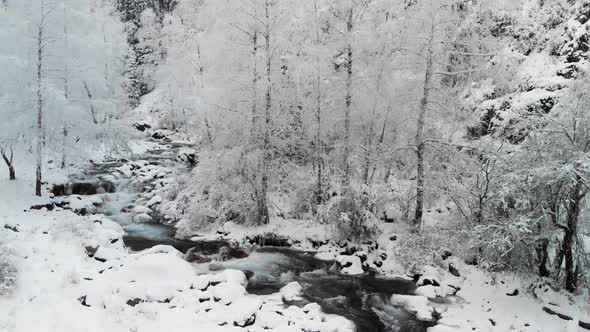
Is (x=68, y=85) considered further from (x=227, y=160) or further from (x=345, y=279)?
(x=345, y=279)

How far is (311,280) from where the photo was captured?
42.2 feet

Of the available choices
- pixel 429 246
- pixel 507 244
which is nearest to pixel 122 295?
pixel 429 246

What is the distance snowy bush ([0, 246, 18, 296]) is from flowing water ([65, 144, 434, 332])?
4.86 m

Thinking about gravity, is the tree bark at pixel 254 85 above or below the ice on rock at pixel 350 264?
above

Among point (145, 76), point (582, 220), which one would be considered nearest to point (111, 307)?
point (582, 220)

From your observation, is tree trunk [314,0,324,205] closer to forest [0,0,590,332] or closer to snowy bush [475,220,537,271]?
forest [0,0,590,332]

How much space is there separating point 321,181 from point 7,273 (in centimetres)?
1054

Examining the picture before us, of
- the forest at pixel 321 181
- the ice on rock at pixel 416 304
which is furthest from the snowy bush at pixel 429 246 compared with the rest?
the ice on rock at pixel 416 304

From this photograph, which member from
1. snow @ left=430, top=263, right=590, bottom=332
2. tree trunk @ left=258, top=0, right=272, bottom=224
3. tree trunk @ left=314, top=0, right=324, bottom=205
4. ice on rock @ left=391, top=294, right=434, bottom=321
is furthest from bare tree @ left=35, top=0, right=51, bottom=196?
snow @ left=430, top=263, right=590, bottom=332

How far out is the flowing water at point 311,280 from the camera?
35.0ft

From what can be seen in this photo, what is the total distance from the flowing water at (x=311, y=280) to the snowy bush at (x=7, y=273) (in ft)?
16.0

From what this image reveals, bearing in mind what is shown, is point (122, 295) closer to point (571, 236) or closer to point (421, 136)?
point (421, 136)

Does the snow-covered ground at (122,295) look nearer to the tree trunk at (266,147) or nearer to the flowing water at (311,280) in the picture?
the flowing water at (311,280)

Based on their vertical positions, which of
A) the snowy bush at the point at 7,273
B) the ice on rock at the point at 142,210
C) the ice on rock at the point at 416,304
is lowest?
the ice on rock at the point at 416,304
